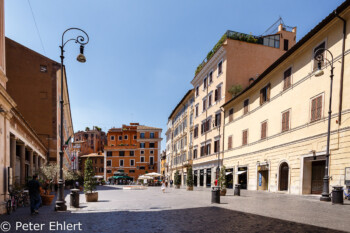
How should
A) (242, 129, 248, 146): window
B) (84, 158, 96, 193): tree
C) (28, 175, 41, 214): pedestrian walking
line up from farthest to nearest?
1. (242, 129, 248, 146): window
2. (84, 158, 96, 193): tree
3. (28, 175, 41, 214): pedestrian walking

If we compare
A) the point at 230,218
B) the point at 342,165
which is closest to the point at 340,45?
the point at 342,165

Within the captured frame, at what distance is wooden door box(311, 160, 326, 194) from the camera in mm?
17156

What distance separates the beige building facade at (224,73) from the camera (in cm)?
3169

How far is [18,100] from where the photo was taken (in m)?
28.0

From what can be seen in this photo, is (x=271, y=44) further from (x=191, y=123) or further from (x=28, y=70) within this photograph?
(x=28, y=70)

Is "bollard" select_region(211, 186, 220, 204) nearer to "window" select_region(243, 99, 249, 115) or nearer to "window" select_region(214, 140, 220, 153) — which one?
"window" select_region(243, 99, 249, 115)

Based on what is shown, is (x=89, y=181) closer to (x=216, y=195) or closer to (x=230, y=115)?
(x=216, y=195)

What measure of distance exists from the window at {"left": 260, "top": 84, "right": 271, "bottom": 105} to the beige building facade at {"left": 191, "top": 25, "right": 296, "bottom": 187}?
715 cm

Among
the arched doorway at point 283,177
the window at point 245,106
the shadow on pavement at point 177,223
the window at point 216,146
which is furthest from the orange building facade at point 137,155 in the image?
the shadow on pavement at point 177,223

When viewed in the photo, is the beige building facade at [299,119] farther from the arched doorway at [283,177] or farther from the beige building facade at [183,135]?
the beige building facade at [183,135]

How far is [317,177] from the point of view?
57.4ft

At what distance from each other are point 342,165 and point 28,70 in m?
30.8

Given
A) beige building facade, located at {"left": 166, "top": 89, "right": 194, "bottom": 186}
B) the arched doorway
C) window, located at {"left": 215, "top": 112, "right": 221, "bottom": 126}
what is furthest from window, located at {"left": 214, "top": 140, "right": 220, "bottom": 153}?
the arched doorway

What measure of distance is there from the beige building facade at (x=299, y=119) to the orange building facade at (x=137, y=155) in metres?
49.1
